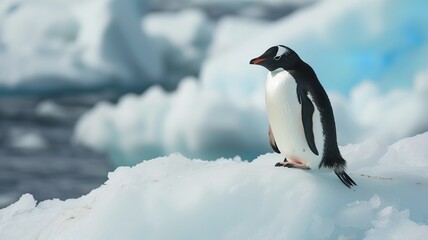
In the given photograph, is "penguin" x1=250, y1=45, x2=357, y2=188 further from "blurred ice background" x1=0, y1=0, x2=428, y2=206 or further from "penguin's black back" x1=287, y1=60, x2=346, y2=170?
"blurred ice background" x1=0, y1=0, x2=428, y2=206

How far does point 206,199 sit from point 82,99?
8.93m

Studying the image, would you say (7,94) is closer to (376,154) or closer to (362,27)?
(362,27)

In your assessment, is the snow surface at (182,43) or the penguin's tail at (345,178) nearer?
the penguin's tail at (345,178)

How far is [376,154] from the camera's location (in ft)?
10.00

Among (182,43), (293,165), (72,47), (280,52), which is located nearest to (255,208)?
(293,165)

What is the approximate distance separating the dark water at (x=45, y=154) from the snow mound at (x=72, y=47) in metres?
0.39

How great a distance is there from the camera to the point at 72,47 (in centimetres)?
1055

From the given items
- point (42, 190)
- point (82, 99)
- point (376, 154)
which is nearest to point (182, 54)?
point (82, 99)

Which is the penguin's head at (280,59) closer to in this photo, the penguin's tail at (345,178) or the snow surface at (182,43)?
the penguin's tail at (345,178)

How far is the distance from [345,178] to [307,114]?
0.72ft

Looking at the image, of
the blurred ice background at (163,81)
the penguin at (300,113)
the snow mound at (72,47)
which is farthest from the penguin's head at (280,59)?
the snow mound at (72,47)

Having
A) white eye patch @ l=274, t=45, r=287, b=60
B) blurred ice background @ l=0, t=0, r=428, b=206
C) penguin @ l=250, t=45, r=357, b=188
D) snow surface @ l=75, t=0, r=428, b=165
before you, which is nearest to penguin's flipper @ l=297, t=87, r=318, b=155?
penguin @ l=250, t=45, r=357, b=188

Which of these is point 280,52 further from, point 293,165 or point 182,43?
point 182,43

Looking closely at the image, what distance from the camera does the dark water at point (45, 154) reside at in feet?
31.6
